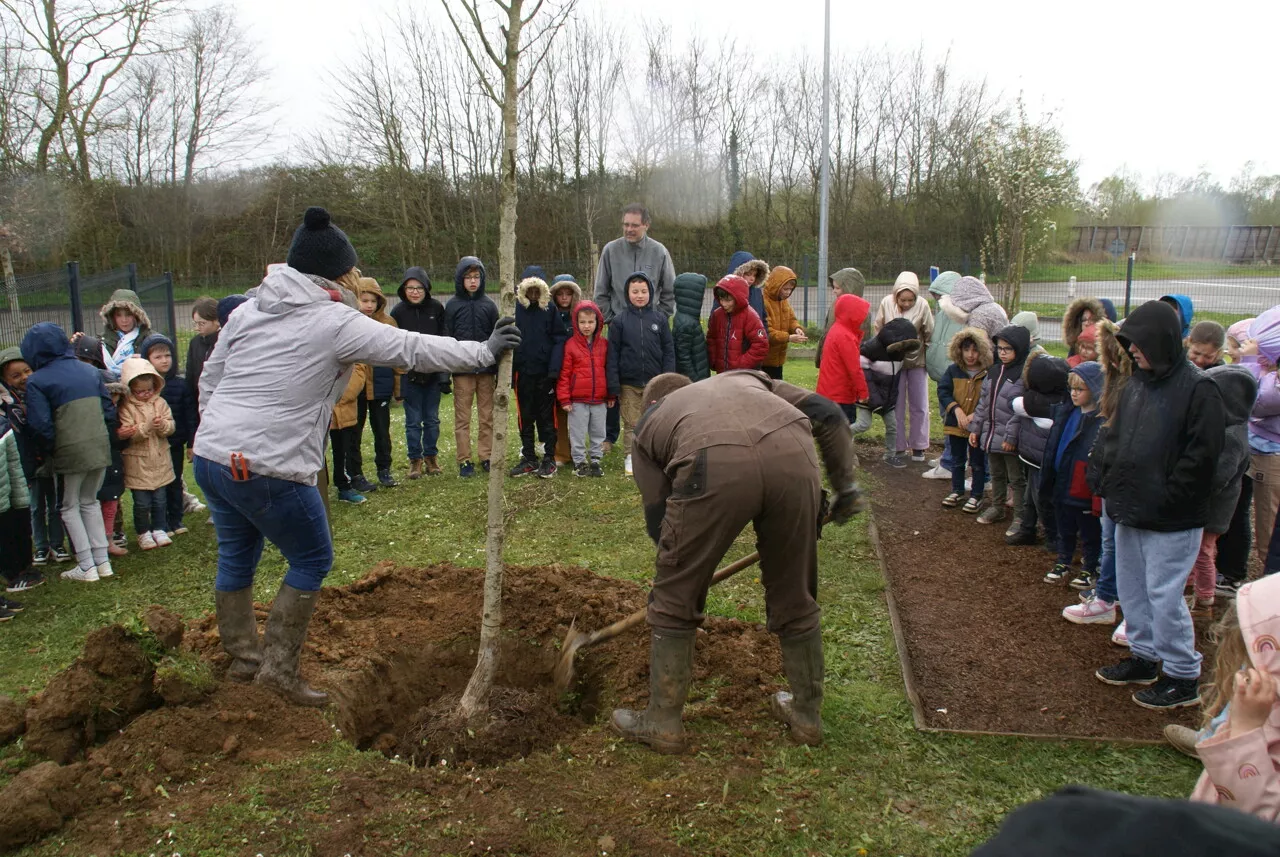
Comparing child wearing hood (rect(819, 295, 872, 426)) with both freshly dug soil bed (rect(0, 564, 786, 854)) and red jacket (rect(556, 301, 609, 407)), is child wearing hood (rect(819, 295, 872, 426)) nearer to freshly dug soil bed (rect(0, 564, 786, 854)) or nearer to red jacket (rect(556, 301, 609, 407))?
red jacket (rect(556, 301, 609, 407))

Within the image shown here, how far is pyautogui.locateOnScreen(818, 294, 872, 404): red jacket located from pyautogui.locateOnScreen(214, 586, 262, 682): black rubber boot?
6.17 meters

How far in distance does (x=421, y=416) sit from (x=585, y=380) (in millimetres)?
Answer: 1782

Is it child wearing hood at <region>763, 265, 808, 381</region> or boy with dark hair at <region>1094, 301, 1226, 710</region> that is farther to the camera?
child wearing hood at <region>763, 265, 808, 381</region>

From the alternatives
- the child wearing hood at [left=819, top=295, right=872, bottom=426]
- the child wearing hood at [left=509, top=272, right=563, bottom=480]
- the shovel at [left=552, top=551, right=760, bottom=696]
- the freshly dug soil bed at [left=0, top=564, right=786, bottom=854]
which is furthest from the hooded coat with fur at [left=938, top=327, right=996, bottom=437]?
the shovel at [left=552, top=551, right=760, bottom=696]

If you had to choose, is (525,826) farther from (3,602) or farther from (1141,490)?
(3,602)

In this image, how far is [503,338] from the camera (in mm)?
4070

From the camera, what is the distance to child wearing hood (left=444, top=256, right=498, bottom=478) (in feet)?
29.7

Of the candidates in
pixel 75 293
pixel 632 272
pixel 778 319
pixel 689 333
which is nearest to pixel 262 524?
pixel 689 333

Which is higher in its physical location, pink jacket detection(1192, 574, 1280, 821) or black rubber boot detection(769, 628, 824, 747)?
pink jacket detection(1192, 574, 1280, 821)

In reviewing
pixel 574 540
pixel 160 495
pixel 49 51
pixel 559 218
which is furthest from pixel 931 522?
pixel 49 51

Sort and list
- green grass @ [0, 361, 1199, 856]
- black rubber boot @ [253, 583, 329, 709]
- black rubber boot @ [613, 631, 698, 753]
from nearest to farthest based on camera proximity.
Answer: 1. green grass @ [0, 361, 1199, 856]
2. black rubber boot @ [613, 631, 698, 753]
3. black rubber boot @ [253, 583, 329, 709]

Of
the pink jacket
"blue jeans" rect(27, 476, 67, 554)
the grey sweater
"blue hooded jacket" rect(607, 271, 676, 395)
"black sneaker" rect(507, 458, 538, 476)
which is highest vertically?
the grey sweater

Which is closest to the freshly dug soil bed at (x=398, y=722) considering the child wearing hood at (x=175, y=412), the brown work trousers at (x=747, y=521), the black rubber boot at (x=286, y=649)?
the black rubber boot at (x=286, y=649)

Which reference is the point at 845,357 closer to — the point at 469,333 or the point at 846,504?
the point at 469,333
